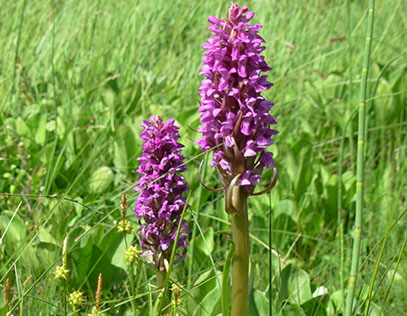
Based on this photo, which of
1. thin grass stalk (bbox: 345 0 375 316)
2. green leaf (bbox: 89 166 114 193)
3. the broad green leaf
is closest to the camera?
thin grass stalk (bbox: 345 0 375 316)

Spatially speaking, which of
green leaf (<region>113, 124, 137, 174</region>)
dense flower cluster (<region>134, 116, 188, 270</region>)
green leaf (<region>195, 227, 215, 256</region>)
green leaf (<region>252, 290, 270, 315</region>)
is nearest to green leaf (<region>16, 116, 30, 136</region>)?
green leaf (<region>113, 124, 137, 174</region>)

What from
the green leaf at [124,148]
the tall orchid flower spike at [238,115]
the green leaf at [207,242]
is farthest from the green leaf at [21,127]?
the tall orchid flower spike at [238,115]

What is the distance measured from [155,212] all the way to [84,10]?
3208 millimetres

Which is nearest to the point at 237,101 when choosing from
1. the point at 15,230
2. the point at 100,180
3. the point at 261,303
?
the point at 261,303

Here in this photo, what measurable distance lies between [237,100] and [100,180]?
5.18 ft

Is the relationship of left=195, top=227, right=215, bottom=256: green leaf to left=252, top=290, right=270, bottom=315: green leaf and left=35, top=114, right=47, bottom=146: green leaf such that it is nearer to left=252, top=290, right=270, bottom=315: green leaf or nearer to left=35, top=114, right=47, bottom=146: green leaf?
left=252, top=290, right=270, bottom=315: green leaf

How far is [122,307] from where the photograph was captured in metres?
2.05

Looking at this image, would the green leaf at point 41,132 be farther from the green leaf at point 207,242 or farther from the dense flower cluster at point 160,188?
the dense flower cluster at point 160,188

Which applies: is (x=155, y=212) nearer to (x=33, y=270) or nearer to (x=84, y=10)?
(x=33, y=270)

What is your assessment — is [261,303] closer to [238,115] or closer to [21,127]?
[238,115]

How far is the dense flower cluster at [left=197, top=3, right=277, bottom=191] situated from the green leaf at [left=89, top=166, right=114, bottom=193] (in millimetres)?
1482

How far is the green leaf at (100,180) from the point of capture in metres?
2.74

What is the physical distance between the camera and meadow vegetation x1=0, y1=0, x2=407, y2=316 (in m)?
1.94

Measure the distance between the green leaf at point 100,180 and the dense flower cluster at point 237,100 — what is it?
1.48m
